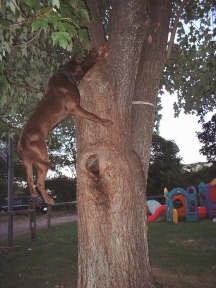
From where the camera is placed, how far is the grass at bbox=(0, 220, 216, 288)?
650 centimetres

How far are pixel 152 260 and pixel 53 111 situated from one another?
4328mm

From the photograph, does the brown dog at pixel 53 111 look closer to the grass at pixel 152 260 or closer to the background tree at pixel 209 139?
the grass at pixel 152 260

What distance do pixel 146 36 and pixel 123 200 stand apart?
2180 millimetres

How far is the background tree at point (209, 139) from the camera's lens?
2294 cm

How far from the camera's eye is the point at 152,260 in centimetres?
788

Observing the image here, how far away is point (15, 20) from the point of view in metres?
4.43

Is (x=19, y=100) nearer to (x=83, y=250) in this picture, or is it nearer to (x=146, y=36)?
(x=146, y=36)

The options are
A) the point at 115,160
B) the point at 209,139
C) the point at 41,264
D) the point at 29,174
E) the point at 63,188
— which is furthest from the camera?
the point at 63,188

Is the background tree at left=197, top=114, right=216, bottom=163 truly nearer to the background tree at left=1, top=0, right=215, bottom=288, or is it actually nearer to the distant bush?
the distant bush

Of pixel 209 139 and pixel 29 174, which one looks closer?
pixel 29 174

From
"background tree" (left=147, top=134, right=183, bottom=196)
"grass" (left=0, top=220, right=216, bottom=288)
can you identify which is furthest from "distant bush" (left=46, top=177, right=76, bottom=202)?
"grass" (left=0, top=220, right=216, bottom=288)

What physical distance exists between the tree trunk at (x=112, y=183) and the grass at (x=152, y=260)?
1460 millimetres

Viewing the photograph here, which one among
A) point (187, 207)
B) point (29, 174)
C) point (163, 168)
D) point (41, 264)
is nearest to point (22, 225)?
point (187, 207)

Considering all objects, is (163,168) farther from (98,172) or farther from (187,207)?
(98,172)
